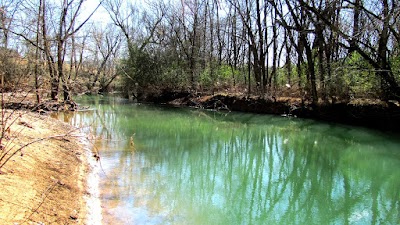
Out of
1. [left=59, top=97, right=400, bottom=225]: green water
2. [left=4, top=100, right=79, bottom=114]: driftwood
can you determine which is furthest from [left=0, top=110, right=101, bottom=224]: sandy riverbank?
[left=59, top=97, right=400, bottom=225]: green water

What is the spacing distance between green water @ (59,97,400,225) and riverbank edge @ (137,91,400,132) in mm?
1400

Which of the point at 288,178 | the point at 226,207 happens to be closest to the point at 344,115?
the point at 288,178

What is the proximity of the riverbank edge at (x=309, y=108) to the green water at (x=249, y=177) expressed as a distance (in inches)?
55.1

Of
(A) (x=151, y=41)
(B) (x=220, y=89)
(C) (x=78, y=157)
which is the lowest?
(C) (x=78, y=157)

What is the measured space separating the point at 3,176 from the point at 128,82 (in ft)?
89.7

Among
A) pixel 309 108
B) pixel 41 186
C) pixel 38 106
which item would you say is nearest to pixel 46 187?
pixel 41 186

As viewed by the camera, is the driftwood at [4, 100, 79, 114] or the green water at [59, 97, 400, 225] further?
the green water at [59, 97, 400, 225]

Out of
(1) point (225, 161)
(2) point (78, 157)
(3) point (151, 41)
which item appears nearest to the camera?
(2) point (78, 157)

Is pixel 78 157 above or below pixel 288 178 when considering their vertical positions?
above

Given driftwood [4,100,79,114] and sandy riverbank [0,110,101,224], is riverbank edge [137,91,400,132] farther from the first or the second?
sandy riverbank [0,110,101,224]

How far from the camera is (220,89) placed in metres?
24.9

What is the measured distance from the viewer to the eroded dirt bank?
3996 millimetres

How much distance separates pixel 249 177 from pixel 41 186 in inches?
179

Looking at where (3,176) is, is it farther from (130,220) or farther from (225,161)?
(225,161)
